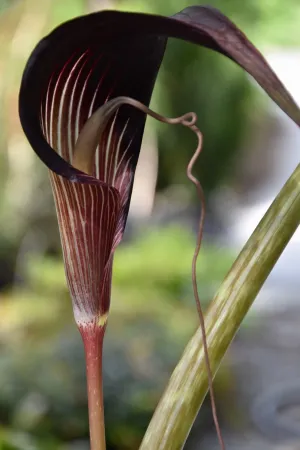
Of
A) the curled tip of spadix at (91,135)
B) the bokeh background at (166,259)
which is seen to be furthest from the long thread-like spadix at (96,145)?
the bokeh background at (166,259)

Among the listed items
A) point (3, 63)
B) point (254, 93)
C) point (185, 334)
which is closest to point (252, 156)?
point (254, 93)

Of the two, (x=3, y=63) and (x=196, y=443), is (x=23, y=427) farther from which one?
(x=3, y=63)

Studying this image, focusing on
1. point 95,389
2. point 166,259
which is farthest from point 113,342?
point 95,389

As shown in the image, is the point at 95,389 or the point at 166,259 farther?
the point at 166,259

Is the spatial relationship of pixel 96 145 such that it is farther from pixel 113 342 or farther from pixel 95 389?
pixel 113 342

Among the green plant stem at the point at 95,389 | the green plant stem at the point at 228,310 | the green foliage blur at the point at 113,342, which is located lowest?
the green foliage blur at the point at 113,342

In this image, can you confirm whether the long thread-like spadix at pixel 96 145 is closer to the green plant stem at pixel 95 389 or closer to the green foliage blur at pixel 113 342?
the green plant stem at pixel 95 389
